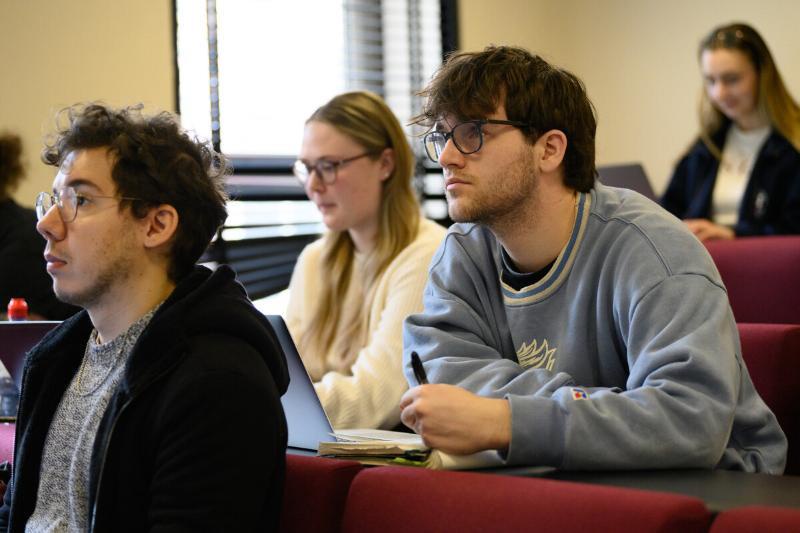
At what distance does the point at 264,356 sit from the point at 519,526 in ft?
1.50

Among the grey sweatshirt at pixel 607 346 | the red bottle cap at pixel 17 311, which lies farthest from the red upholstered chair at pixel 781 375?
the red bottle cap at pixel 17 311

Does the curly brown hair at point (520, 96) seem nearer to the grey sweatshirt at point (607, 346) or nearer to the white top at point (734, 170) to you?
the grey sweatshirt at point (607, 346)

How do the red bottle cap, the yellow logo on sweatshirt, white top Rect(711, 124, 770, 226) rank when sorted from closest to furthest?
the yellow logo on sweatshirt, the red bottle cap, white top Rect(711, 124, 770, 226)

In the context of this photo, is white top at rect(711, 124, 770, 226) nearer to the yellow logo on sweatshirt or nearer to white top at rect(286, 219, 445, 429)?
white top at rect(286, 219, 445, 429)

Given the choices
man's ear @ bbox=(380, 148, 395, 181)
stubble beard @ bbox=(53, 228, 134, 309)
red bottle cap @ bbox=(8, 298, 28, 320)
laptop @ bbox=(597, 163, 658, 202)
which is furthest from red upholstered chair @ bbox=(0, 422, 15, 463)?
laptop @ bbox=(597, 163, 658, 202)

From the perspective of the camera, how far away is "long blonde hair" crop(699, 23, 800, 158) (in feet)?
11.4

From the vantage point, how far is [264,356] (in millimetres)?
1431

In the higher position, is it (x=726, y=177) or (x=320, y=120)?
(x=320, y=120)

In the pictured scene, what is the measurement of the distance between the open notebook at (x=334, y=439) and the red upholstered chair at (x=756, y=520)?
443mm

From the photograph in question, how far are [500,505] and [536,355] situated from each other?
55cm

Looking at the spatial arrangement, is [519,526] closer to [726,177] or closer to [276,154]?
[726,177]

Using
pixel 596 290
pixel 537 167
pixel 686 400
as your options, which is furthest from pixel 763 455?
pixel 537 167

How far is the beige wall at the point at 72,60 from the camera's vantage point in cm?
309

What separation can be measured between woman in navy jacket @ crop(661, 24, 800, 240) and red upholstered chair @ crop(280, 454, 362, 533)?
228cm
